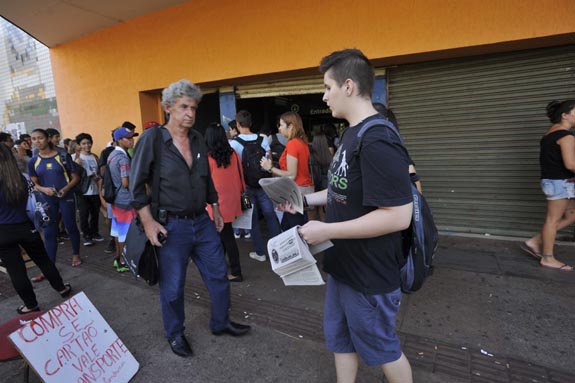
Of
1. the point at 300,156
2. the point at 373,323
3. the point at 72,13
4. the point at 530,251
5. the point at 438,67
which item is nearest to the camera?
the point at 373,323

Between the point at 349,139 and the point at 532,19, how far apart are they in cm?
400

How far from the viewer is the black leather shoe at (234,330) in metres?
2.85

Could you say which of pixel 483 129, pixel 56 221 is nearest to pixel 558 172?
pixel 483 129

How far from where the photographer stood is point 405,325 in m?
2.91

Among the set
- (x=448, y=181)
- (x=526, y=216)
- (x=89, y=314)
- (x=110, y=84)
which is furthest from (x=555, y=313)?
(x=110, y=84)

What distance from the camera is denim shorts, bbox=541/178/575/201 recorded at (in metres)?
3.69

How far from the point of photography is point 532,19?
12.9ft

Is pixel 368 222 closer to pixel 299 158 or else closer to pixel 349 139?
pixel 349 139

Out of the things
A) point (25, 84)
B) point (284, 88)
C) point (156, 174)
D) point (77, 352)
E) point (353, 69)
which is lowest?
point (77, 352)

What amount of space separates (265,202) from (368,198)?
10.1 feet

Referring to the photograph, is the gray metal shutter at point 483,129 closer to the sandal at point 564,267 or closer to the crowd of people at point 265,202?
the crowd of people at point 265,202

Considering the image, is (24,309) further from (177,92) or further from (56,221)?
(177,92)

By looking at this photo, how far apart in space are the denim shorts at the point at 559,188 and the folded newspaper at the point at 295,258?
3610 millimetres

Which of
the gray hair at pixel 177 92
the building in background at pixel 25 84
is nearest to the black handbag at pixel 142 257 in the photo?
the gray hair at pixel 177 92
